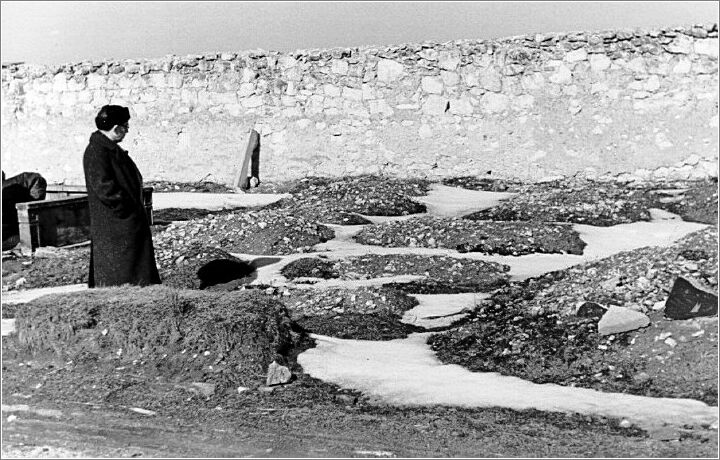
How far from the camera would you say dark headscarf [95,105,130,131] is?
709 cm

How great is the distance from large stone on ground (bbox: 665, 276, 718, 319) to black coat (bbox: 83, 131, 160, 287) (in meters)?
3.70

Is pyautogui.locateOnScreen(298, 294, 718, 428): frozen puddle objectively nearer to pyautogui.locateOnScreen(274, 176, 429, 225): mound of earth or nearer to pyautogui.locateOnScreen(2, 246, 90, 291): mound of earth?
pyautogui.locateOnScreen(2, 246, 90, 291): mound of earth

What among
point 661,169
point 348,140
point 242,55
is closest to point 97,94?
point 242,55

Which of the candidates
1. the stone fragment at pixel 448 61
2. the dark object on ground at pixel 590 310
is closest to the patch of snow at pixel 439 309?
the dark object on ground at pixel 590 310

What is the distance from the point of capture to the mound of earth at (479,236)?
416 inches

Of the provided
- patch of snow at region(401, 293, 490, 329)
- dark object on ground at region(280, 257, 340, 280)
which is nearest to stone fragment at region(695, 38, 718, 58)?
dark object on ground at region(280, 257, 340, 280)

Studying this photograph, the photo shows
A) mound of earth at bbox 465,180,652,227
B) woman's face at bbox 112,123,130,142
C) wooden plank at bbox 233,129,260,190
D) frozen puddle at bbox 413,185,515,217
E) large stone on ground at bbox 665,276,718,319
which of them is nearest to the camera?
large stone on ground at bbox 665,276,718,319

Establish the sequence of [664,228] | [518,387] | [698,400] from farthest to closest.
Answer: [664,228] → [518,387] → [698,400]

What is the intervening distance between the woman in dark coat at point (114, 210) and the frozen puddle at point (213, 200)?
6.60 m

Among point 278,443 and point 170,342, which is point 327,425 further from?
point 170,342

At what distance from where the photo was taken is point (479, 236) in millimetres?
11000

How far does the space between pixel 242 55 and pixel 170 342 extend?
1071 cm

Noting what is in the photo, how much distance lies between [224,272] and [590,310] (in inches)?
147

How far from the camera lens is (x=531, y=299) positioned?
816cm
